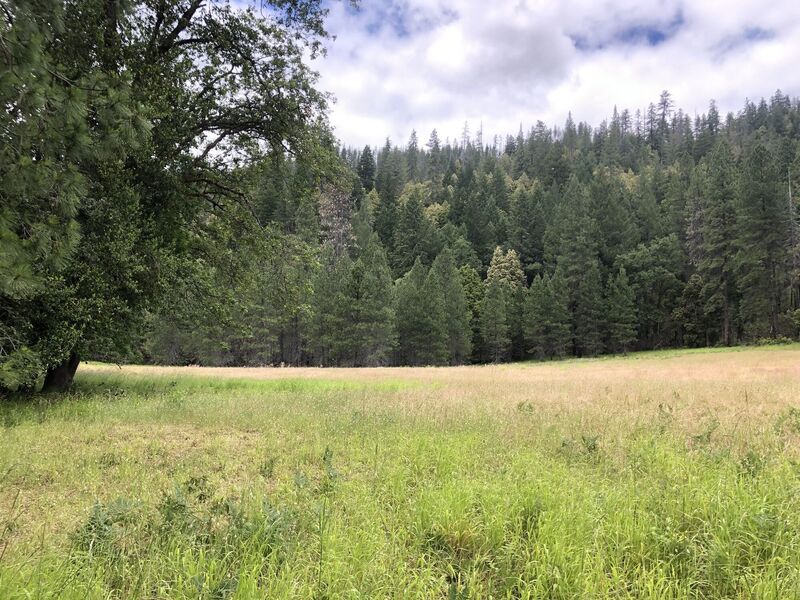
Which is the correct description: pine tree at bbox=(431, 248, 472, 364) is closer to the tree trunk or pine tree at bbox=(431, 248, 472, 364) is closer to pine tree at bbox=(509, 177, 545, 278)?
pine tree at bbox=(509, 177, 545, 278)

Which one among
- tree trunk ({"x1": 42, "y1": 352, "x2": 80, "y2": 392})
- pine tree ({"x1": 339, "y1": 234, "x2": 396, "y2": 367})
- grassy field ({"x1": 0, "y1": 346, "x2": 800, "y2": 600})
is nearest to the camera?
grassy field ({"x1": 0, "y1": 346, "x2": 800, "y2": 600})

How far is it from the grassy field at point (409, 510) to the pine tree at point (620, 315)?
5195 cm

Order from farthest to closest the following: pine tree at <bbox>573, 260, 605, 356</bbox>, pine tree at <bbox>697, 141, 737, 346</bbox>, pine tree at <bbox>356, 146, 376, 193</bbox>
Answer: pine tree at <bbox>356, 146, 376, 193</bbox> < pine tree at <bbox>573, 260, 605, 356</bbox> < pine tree at <bbox>697, 141, 737, 346</bbox>

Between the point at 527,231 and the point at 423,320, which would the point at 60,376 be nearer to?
the point at 423,320

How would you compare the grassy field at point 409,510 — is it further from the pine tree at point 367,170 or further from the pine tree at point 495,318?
the pine tree at point 367,170

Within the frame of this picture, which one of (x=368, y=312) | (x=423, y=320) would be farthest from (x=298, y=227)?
(x=423, y=320)

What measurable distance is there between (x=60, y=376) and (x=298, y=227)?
40.9 m

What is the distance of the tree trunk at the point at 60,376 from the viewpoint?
12703 mm

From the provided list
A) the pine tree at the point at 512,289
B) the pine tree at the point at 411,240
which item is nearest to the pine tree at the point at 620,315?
the pine tree at the point at 512,289

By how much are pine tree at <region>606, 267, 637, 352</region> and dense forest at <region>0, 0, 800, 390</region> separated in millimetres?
277

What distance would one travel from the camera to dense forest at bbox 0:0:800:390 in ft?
18.6

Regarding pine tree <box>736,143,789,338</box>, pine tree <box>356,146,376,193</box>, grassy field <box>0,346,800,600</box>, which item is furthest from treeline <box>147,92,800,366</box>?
grassy field <box>0,346,800,600</box>

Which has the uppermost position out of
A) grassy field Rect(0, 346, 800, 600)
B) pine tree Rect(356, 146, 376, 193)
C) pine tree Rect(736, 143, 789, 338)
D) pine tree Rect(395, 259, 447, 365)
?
pine tree Rect(356, 146, 376, 193)

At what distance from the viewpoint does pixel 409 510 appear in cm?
419
